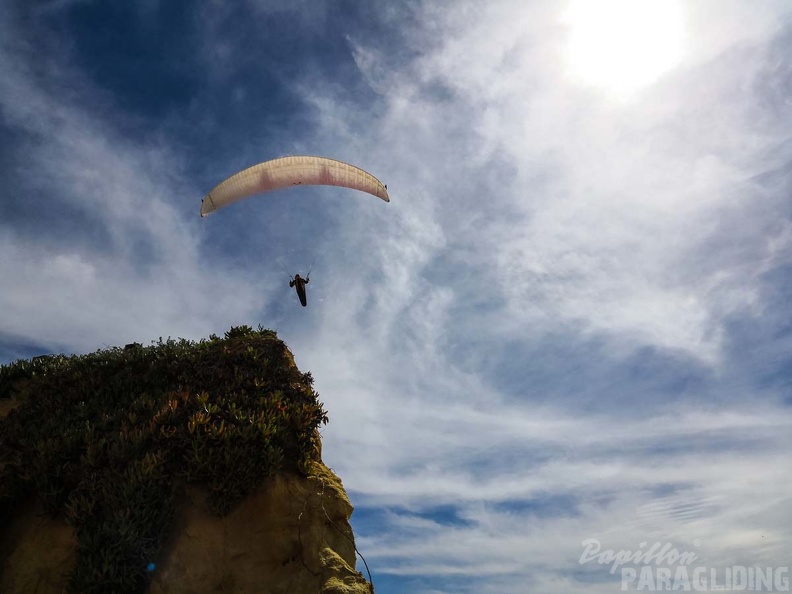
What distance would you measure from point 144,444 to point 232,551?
3101mm

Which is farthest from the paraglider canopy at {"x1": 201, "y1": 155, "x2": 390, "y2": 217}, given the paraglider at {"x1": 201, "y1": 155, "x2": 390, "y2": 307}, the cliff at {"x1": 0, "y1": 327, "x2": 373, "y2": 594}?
the cliff at {"x1": 0, "y1": 327, "x2": 373, "y2": 594}

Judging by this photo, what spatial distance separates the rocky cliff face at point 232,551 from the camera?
993cm

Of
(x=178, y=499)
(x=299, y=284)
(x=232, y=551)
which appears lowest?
(x=232, y=551)

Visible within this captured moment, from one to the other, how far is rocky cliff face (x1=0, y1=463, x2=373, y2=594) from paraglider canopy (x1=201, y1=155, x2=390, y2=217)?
16607mm

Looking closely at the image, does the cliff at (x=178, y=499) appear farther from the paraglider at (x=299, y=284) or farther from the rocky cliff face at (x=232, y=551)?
the paraglider at (x=299, y=284)

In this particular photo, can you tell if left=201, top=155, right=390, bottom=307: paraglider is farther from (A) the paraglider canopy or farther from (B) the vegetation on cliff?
(B) the vegetation on cliff

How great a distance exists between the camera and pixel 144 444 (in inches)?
444

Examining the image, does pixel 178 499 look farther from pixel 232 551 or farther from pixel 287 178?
pixel 287 178

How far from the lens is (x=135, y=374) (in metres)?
15.5

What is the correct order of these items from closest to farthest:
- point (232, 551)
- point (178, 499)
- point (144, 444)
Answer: point (232, 551)
point (178, 499)
point (144, 444)

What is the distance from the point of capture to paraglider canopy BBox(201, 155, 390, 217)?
24.2 metres

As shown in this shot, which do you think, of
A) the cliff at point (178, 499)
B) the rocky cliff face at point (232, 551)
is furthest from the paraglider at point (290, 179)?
the rocky cliff face at point (232, 551)

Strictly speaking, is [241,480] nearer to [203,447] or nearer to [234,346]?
[203,447]

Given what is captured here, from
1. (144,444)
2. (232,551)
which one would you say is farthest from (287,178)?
(232,551)
